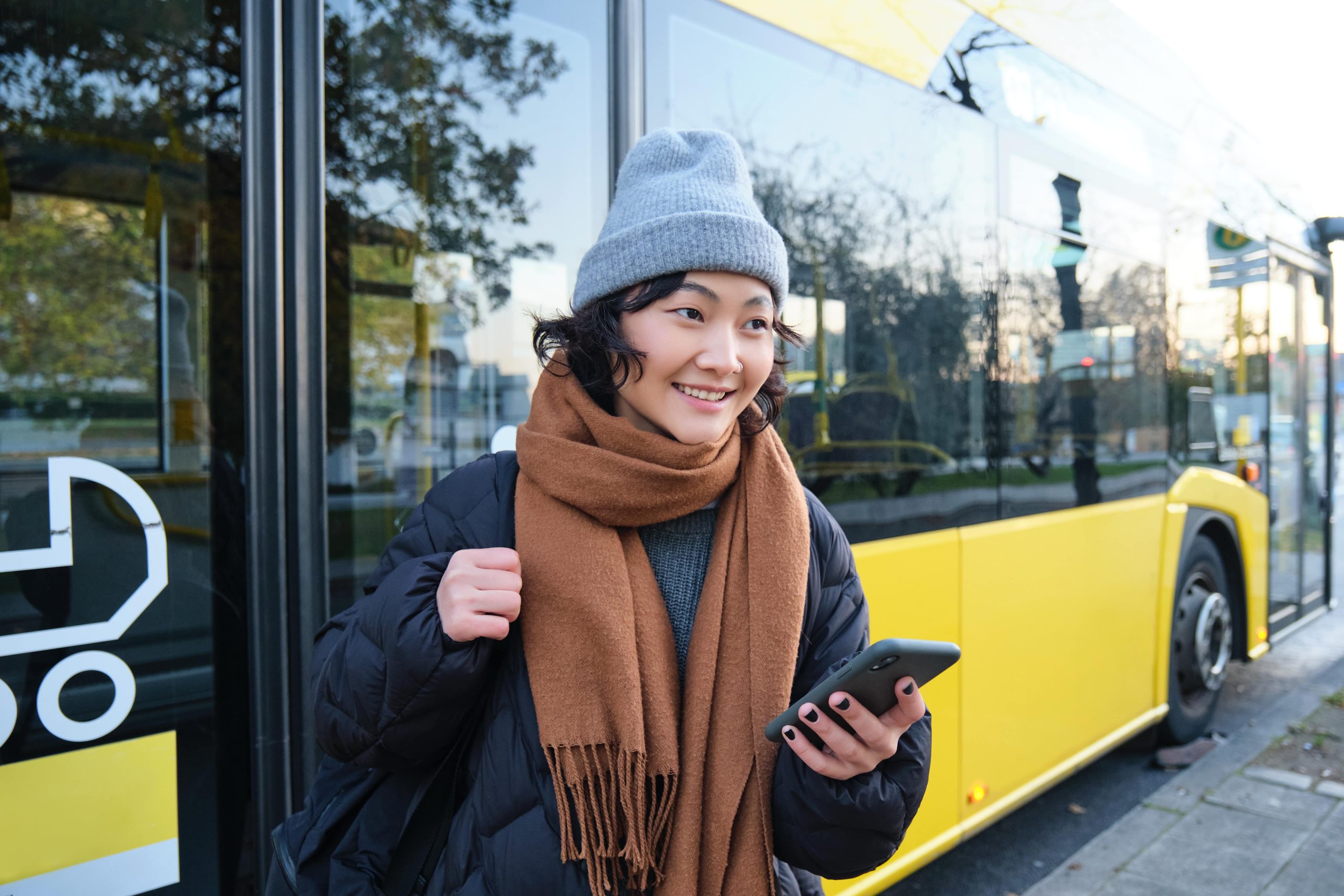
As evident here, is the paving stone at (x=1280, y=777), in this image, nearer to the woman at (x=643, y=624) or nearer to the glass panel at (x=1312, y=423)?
the glass panel at (x=1312, y=423)

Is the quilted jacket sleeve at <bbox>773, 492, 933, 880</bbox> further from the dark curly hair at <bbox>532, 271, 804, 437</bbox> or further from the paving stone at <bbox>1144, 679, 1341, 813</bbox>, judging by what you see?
the paving stone at <bbox>1144, 679, 1341, 813</bbox>

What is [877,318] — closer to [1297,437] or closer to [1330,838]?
[1330,838]

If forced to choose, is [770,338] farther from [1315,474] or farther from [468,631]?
[1315,474]

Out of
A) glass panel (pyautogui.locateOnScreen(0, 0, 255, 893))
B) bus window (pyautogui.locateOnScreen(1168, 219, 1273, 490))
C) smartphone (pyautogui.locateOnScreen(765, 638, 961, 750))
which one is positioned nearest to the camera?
smartphone (pyautogui.locateOnScreen(765, 638, 961, 750))

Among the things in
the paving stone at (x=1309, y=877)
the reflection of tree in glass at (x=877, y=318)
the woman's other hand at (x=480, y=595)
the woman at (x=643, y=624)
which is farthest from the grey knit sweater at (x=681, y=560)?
the paving stone at (x=1309, y=877)

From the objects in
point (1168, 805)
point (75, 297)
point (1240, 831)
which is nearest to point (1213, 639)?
point (1168, 805)

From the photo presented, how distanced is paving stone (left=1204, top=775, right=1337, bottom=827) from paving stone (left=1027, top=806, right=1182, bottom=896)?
0.34 meters

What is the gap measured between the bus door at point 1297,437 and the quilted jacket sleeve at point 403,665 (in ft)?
19.2

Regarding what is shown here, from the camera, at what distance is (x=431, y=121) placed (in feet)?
6.97

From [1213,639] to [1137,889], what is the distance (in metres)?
2.02

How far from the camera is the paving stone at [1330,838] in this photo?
12.3 feet

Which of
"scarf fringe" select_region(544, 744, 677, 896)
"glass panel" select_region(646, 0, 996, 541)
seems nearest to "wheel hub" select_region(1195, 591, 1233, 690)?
→ "glass panel" select_region(646, 0, 996, 541)

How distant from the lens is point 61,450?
1.65 meters

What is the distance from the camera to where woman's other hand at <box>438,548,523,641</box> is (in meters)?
1.17
